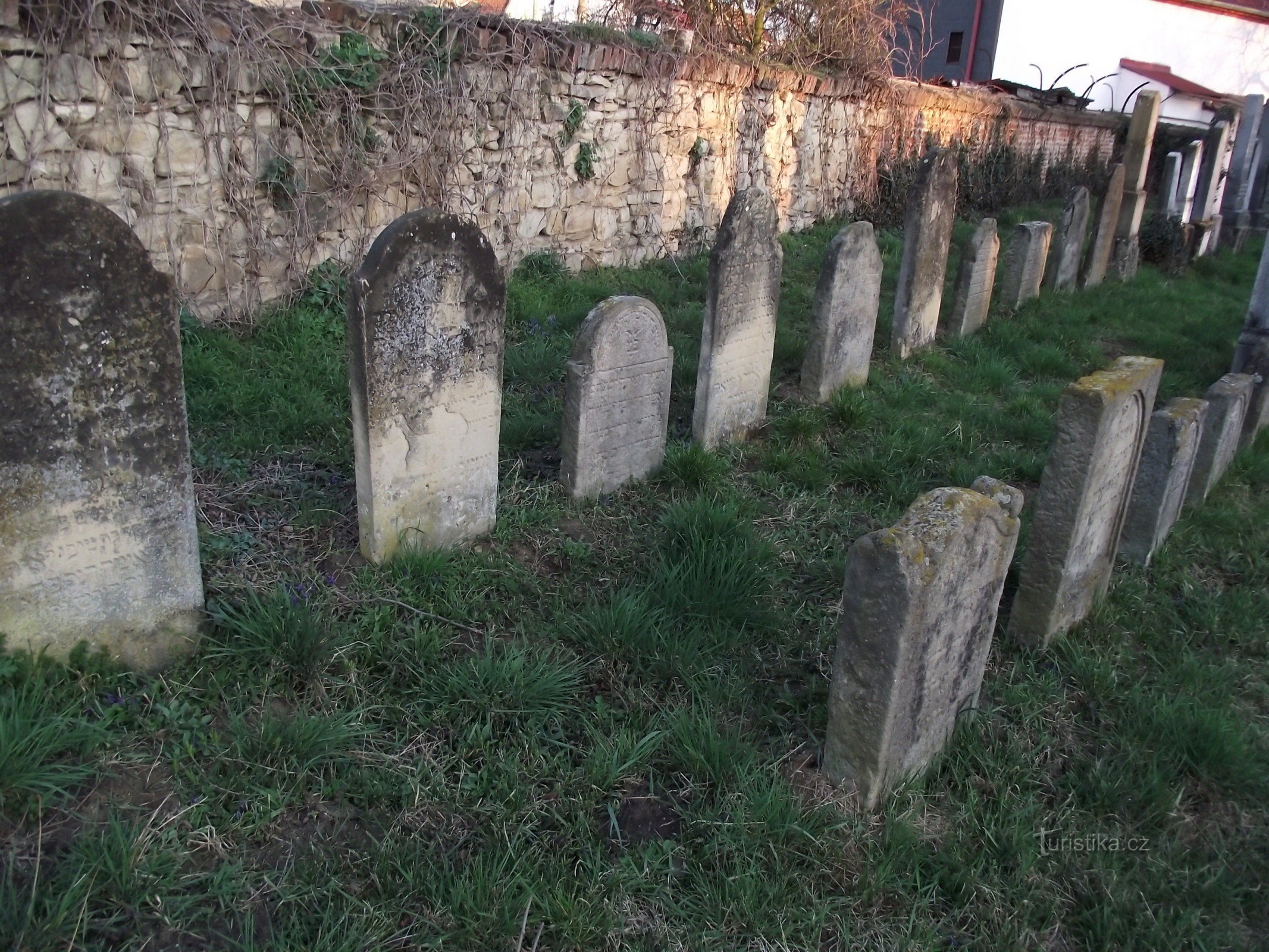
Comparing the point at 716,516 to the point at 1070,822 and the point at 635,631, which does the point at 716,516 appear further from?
the point at 1070,822

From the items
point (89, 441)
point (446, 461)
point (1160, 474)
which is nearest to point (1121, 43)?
point (1160, 474)

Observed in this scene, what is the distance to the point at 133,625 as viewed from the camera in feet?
9.74

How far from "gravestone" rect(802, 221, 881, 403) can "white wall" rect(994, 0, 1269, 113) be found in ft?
63.6

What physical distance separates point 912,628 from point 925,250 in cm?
508

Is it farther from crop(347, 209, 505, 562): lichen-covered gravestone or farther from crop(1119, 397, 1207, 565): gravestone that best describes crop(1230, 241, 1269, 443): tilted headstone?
crop(347, 209, 505, 562): lichen-covered gravestone

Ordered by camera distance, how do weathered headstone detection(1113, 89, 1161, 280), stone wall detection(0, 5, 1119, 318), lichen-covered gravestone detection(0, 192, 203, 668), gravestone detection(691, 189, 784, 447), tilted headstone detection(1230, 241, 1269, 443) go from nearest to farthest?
Result: lichen-covered gravestone detection(0, 192, 203, 668) → gravestone detection(691, 189, 784, 447) → stone wall detection(0, 5, 1119, 318) → tilted headstone detection(1230, 241, 1269, 443) → weathered headstone detection(1113, 89, 1161, 280)

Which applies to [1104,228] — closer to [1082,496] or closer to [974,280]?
[974,280]

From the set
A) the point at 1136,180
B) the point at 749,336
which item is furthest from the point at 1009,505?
A: the point at 1136,180

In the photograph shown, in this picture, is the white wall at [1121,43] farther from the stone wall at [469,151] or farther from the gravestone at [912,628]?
the gravestone at [912,628]

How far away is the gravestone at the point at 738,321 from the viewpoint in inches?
197

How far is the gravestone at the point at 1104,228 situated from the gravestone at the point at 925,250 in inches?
141

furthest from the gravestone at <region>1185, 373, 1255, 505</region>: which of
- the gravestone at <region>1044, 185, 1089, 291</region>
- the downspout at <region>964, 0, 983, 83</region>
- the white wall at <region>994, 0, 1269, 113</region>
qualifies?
the downspout at <region>964, 0, 983, 83</region>

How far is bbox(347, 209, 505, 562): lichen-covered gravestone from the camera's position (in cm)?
338

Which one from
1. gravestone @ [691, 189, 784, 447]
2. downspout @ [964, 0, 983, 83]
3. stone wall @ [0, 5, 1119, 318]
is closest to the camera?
gravestone @ [691, 189, 784, 447]
